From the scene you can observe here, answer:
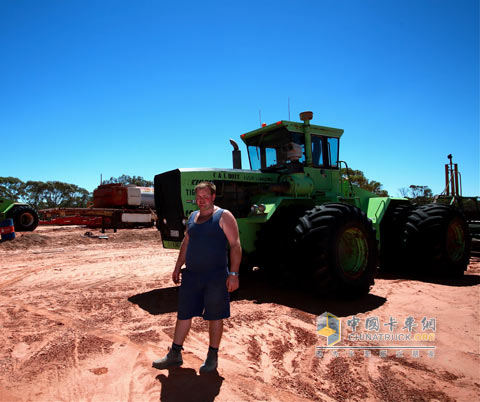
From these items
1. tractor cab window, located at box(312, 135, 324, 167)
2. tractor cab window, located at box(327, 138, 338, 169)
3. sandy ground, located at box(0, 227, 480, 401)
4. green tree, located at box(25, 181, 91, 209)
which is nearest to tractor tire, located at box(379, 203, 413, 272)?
sandy ground, located at box(0, 227, 480, 401)

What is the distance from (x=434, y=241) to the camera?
684 centimetres

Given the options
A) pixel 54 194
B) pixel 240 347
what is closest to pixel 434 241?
pixel 240 347

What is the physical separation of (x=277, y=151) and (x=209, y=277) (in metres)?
4.53

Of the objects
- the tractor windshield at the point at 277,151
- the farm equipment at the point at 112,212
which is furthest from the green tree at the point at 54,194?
the tractor windshield at the point at 277,151

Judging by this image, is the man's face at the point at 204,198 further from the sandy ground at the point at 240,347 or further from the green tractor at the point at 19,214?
the green tractor at the point at 19,214

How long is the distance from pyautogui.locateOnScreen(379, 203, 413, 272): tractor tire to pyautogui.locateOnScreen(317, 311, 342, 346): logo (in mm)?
3602

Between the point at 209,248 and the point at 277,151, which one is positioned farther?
the point at 277,151

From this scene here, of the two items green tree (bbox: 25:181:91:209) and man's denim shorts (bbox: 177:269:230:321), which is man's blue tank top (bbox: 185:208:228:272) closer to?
man's denim shorts (bbox: 177:269:230:321)

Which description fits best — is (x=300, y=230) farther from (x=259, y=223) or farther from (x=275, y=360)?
(x=275, y=360)

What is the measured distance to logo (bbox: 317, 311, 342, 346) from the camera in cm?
371

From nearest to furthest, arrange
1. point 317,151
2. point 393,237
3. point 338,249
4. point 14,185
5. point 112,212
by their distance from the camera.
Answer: point 338,249, point 317,151, point 393,237, point 112,212, point 14,185

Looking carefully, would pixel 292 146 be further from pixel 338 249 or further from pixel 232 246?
pixel 232 246

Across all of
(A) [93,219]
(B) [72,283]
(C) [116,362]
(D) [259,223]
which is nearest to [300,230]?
(D) [259,223]

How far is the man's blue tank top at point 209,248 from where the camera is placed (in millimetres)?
2865
